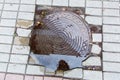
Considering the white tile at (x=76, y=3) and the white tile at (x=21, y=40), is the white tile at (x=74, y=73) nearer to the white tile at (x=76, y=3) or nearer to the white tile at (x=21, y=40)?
the white tile at (x=21, y=40)

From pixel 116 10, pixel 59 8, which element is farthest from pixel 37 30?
pixel 116 10

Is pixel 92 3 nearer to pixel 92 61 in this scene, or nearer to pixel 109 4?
pixel 109 4

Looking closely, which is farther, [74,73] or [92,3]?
[92,3]

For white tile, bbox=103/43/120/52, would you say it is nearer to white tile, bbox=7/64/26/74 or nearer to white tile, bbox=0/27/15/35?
white tile, bbox=7/64/26/74

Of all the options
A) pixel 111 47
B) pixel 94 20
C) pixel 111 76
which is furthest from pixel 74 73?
pixel 94 20

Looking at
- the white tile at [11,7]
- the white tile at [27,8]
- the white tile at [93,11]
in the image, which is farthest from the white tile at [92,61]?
the white tile at [11,7]

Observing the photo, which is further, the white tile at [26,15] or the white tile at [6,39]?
the white tile at [26,15]

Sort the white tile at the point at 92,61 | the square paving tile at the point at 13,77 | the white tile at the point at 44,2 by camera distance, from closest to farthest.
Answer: the square paving tile at the point at 13,77, the white tile at the point at 92,61, the white tile at the point at 44,2

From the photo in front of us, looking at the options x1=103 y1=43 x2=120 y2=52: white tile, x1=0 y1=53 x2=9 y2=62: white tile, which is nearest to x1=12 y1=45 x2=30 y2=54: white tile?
x1=0 y1=53 x2=9 y2=62: white tile
